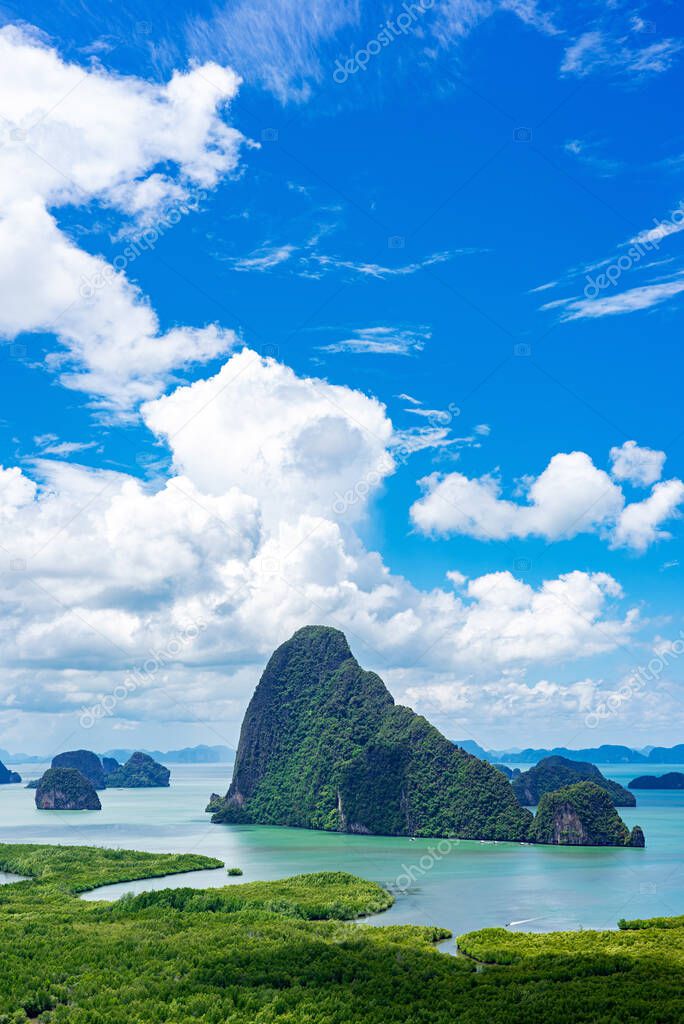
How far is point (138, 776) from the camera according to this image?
148 metres

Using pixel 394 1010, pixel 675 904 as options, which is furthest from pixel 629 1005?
pixel 675 904

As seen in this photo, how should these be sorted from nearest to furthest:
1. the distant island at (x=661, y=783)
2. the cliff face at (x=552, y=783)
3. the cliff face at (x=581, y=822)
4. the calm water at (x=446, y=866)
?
the calm water at (x=446, y=866)
the cliff face at (x=581, y=822)
the cliff face at (x=552, y=783)
the distant island at (x=661, y=783)

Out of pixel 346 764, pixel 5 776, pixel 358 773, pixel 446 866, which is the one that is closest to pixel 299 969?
pixel 446 866

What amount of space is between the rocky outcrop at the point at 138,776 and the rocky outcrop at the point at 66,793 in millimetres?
49515

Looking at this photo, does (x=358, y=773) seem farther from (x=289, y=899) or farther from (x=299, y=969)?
(x=299, y=969)

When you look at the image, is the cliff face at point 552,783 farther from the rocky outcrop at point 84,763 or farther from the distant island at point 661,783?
the rocky outcrop at point 84,763

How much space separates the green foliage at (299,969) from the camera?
2122 cm

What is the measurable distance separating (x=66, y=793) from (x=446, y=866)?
59.2 meters

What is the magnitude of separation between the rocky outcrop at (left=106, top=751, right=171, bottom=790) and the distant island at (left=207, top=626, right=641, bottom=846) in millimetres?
60951

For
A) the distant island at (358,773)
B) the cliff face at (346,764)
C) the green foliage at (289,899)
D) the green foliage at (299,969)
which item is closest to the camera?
the green foliage at (299,969)

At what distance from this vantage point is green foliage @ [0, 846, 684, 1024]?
21219 millimetres

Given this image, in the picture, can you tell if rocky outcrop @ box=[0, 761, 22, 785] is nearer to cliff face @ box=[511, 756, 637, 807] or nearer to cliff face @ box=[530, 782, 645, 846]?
cliff face @ box=[511, 756, 637, 807]

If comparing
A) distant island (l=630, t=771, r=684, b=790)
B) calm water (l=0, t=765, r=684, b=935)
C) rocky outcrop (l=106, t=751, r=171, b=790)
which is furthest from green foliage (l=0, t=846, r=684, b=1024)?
distant island (l=630, t=771, r=684, b=790)

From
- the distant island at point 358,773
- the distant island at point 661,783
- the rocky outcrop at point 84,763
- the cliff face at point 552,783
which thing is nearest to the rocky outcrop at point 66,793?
the distant island at point 358,773
